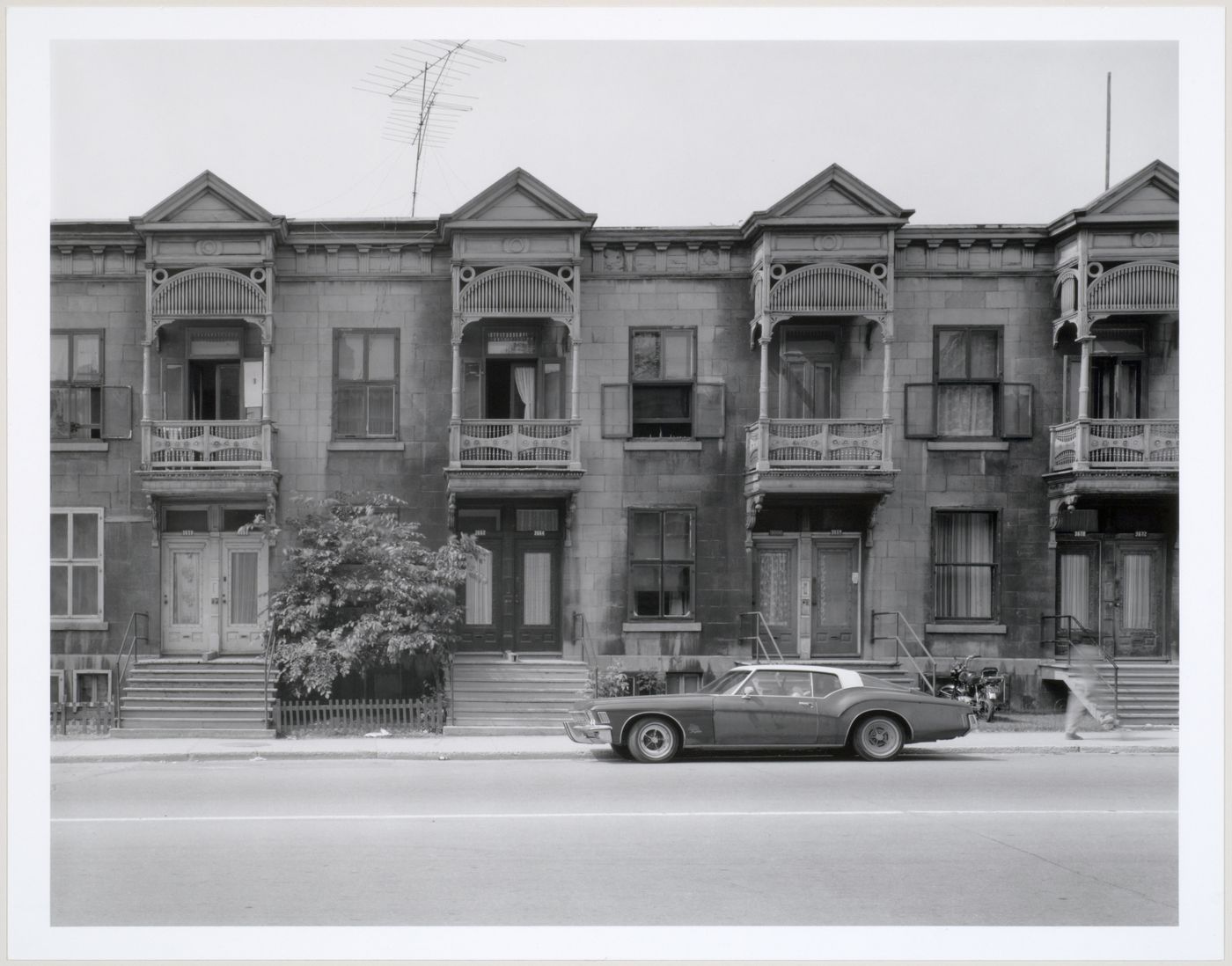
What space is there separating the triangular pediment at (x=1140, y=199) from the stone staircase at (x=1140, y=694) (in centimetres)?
668

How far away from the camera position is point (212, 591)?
19.1 meters

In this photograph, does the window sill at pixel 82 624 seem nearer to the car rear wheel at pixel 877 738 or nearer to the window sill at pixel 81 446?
the window sill at pixel 81 446

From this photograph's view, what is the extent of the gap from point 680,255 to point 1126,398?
7.49 metres

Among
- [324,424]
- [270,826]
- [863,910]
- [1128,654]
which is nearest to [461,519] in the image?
[324,424]

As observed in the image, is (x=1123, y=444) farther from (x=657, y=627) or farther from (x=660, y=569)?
(x=657, y=627)

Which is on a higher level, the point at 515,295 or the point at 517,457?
the point at 515,295

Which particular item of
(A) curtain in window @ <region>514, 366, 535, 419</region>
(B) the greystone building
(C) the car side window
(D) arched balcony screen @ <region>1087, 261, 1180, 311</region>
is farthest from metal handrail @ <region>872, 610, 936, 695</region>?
(A) curtain in window @ <region>514, 366, 535, 419</region>

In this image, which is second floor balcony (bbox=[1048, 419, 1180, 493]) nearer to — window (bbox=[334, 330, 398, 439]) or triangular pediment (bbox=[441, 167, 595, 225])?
triangular pediment (bbox=[441, 167, 595, 225])

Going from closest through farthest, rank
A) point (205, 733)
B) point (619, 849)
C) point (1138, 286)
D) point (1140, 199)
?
point (619, 849) < point (205, 733) < point (1140, 199) < point (1138, 286)

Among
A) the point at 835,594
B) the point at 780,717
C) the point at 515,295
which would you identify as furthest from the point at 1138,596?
the point at 515,295

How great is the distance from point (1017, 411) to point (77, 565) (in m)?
15.0

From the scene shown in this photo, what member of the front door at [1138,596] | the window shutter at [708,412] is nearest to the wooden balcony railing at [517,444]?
the window shutter at [708,412]

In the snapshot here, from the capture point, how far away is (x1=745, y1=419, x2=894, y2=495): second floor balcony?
18703 mm

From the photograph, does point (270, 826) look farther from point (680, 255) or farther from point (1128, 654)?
point (1128, 654)
